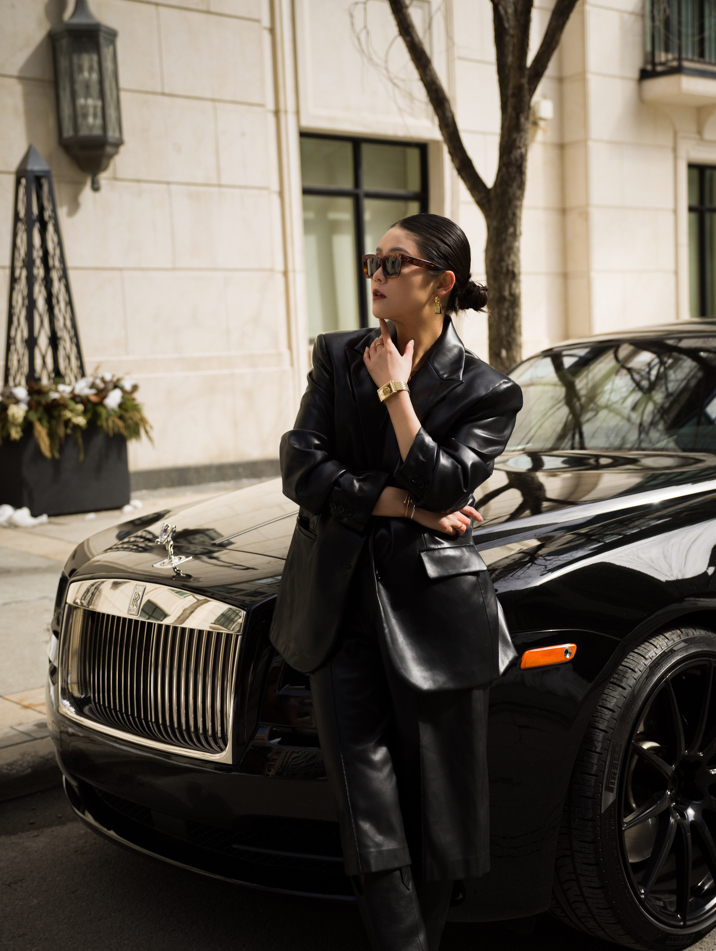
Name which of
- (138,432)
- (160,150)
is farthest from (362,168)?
(138,432)


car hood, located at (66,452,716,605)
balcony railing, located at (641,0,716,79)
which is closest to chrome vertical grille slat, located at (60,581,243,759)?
car hood, located at (66,452,716,605)

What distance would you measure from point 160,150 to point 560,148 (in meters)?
6.28

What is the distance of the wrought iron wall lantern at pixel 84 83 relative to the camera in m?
9.99

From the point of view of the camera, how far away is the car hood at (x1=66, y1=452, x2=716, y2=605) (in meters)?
2.76

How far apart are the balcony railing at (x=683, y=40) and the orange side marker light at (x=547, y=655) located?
14162 millimetres

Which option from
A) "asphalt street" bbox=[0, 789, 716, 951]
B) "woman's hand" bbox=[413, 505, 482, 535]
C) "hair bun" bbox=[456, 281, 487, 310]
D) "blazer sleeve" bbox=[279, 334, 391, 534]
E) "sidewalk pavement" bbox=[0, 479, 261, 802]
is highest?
"hair bun" bbox=[456, 281, 487, 310]

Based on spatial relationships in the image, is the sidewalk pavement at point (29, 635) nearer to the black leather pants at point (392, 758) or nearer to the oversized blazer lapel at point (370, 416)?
the black leather pants at point (392, 758)

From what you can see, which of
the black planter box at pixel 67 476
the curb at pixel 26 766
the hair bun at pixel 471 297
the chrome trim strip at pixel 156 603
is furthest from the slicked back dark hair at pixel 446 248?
the black planter box at pixel 67 476

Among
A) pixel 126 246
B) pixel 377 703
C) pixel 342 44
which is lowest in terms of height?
pixel 377 703

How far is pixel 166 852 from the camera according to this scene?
107 inches

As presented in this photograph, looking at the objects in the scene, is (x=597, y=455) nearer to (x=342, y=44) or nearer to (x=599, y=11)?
(x=342, y=44)

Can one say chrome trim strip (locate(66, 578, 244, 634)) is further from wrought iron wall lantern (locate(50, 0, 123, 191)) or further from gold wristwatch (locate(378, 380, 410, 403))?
wrought iron wall lantern (locate(50, 0, 123, 191))

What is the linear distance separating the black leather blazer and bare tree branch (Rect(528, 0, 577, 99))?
4984 mm

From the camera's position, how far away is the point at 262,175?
1170 centimetres
